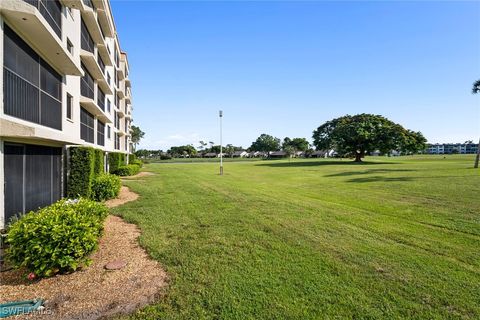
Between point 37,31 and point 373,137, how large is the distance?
2038 inches

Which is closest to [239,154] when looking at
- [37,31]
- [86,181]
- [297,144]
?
[297,144]

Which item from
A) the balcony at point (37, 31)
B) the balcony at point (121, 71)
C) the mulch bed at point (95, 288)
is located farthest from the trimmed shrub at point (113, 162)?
Result: the mulch bed at point (95, 288)

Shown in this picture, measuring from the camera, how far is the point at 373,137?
49469 millimetres

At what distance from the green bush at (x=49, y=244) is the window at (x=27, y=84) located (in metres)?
4.61

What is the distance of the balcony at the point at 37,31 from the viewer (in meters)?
6.96

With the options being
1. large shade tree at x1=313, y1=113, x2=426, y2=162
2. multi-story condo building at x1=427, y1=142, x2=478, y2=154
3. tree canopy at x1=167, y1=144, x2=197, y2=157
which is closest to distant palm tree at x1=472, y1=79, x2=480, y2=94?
large shade tree at x1=313, y1=113, x2=426, y2=162

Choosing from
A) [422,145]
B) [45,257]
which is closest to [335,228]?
[45,257]

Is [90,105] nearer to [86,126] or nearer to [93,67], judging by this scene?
[86,126]

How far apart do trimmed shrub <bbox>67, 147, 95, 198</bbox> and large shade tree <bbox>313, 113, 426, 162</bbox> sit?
152 ft

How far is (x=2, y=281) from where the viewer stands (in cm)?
447

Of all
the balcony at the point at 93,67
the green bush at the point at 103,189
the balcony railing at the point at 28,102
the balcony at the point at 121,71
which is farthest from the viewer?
the balcony at the point at 121,71

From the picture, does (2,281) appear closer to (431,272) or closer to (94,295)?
(94,295)

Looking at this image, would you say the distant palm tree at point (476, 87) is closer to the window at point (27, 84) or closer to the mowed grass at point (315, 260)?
the mowed grass at point (315, 260)

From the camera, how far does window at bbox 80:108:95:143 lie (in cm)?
1674
